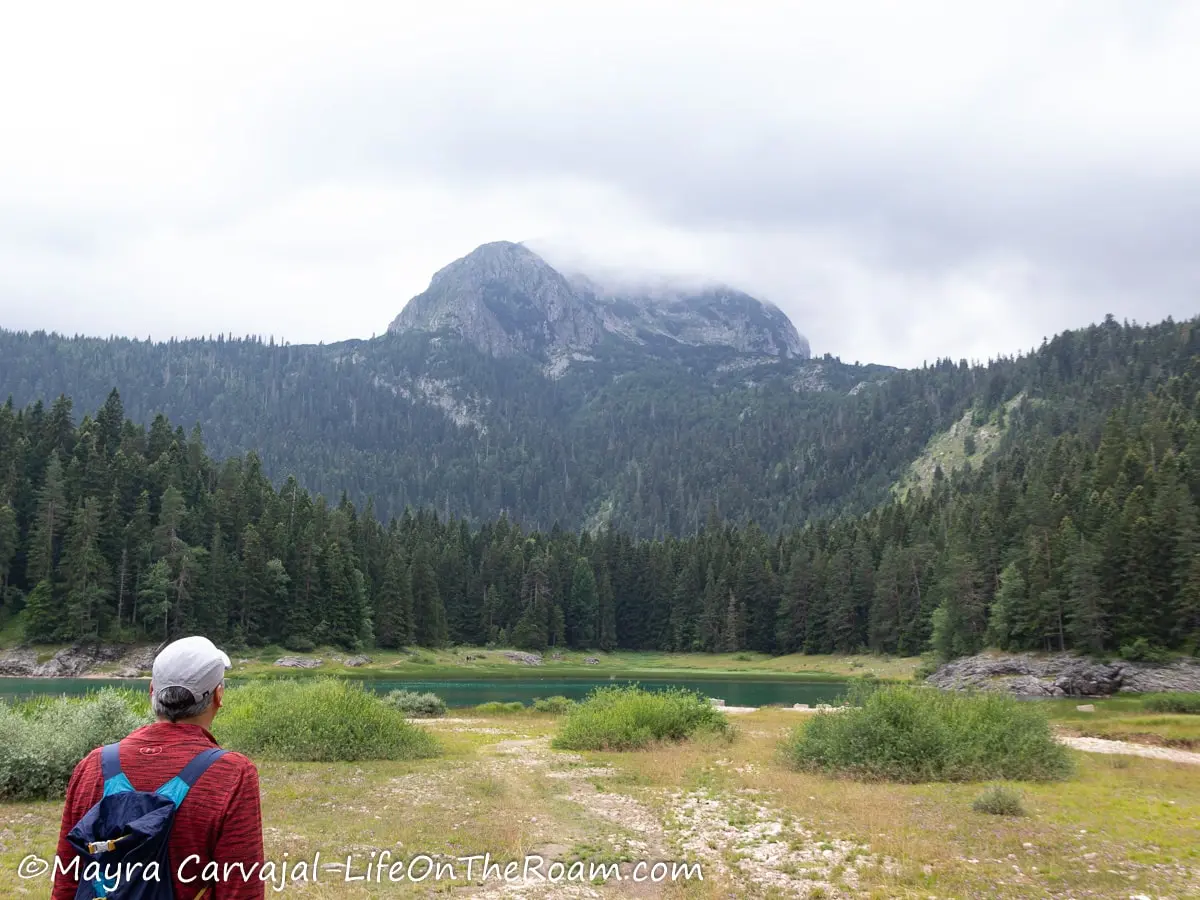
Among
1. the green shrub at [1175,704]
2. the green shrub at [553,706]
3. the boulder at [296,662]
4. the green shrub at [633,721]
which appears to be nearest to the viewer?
the green shrub at [633,721]

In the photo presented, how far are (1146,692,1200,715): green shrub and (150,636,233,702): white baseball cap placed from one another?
73388mm

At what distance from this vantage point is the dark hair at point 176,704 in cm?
565

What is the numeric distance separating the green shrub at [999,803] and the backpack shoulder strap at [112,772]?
22.6 metres

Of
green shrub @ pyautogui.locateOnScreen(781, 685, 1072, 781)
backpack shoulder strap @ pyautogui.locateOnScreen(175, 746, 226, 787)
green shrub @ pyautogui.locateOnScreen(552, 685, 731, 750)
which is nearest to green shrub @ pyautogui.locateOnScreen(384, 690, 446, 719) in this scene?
green shrub @ pyautogui.locateOnScreen(552, 685, 731, 750)

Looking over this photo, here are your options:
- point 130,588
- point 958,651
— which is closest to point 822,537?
point 958,651

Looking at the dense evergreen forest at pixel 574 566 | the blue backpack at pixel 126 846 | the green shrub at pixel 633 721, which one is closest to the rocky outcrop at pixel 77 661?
the dense evergreen forest at pixel 574 566

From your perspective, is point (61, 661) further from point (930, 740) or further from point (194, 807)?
point (194, 807)

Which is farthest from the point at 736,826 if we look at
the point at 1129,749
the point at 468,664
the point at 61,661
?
the point at 468,664

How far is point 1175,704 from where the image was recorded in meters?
62.2

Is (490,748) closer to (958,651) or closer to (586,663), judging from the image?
(958,651)

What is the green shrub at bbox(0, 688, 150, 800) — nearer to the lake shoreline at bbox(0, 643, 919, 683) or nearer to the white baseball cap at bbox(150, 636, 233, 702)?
the white baseball cap at bbox(150, 636, 233, 702)

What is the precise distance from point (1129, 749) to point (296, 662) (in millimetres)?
88312

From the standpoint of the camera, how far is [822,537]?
16425 cm

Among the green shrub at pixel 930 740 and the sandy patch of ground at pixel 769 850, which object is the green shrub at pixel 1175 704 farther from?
the sandy patch of ground at pixel 769 850
